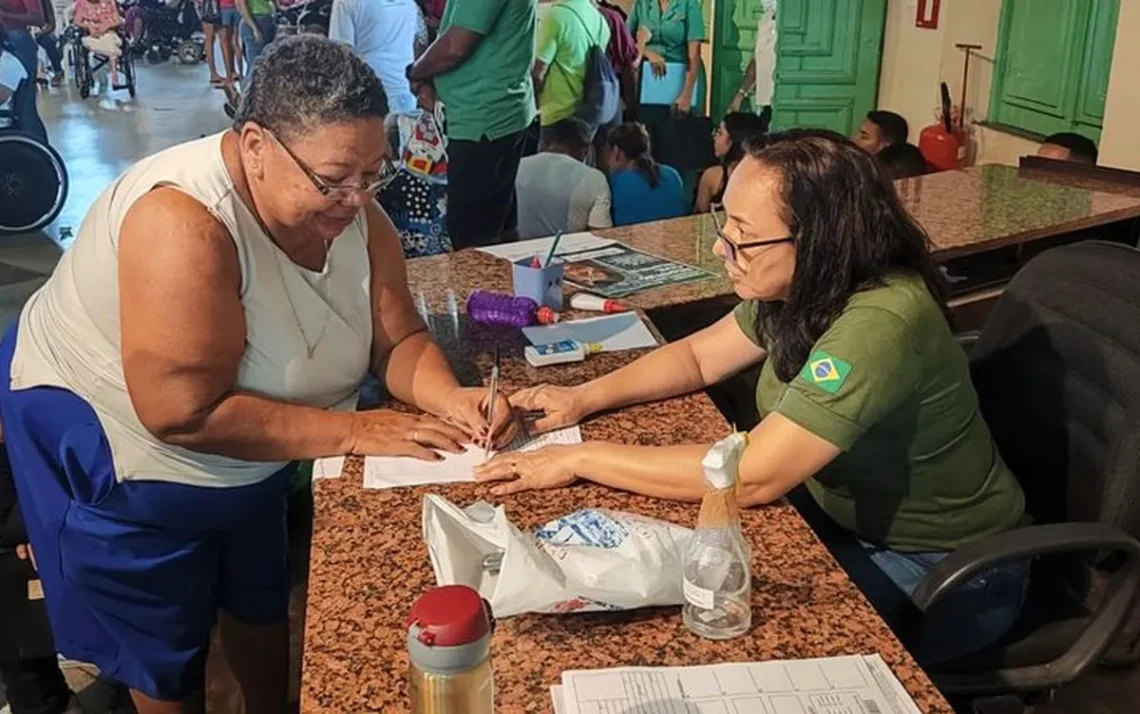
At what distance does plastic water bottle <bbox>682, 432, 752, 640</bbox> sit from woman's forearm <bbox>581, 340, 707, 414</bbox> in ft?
1.80

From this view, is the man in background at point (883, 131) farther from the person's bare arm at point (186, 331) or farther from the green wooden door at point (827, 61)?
the person's bare arm at point (186, 331)

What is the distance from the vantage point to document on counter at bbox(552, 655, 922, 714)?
1.02 m

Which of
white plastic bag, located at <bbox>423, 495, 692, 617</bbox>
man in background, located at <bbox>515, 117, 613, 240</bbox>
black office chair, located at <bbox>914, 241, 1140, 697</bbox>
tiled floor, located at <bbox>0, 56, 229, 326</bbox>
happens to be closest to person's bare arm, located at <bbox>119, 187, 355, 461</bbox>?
white plastic bag, located at <bbox>423, 495, 692, 617</bbox>

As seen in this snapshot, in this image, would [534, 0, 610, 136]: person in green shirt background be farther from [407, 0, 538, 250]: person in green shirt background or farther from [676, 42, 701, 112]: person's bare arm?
[676, 42, 701, 112]: person's bare arm

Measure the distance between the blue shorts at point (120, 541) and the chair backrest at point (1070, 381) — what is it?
115 centimetres

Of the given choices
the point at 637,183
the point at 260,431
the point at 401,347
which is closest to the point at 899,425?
the point at 401,347

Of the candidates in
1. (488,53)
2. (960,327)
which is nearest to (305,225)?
(960,327)

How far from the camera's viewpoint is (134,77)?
355cm

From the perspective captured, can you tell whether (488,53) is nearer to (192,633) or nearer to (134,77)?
(134,77)

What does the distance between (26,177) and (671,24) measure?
2.94 metres

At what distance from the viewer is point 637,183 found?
3609 millimetres

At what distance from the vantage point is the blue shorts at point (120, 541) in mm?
1555

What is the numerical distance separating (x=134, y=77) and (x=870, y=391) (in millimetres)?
2947

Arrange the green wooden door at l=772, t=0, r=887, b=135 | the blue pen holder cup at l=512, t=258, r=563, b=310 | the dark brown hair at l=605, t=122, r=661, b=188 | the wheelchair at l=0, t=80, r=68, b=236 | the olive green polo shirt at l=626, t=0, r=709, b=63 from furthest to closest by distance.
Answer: the olive green polo shirt at l=626, t=0, r=709, b=63
the green wooden door at l=772, t=0, r=887, b=135
the dark brown hair at l=605, t=122, r=661, b=188
the wheelchair at l=0, t=80, r=68, b=236
the blue pen holder cup at l=512, t=258, r=563, b=310
